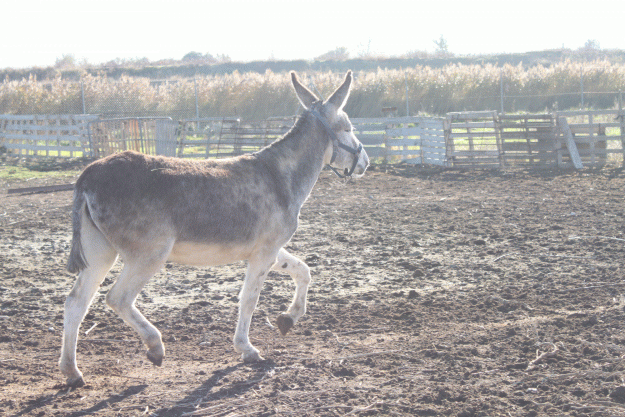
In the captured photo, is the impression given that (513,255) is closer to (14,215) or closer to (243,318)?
(243,318)

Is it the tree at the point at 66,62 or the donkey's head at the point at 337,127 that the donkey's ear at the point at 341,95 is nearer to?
the donkey's head at the point at 337,127

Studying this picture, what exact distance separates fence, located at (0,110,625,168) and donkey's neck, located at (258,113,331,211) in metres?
13.8

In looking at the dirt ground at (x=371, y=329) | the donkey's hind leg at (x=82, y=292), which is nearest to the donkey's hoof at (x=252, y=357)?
the dirt ground at (x=371, y=329)

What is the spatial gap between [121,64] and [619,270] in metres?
56.4

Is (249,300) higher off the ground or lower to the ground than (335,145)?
lower

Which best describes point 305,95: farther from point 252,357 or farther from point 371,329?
point 252,357

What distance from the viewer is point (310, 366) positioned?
4.80 metres

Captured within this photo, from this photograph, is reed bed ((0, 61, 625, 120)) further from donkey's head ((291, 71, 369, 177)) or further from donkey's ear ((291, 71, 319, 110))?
donkey's head ((291, 71, 369, 177))

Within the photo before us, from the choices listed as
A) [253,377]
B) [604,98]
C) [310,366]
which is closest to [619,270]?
[310,366]

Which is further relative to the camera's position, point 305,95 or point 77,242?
point 305,95

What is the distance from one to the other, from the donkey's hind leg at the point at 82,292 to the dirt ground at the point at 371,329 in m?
0.19

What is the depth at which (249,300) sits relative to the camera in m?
5.07

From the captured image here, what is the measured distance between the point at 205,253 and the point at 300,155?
4.66ft

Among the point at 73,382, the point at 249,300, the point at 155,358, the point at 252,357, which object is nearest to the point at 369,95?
the point at 249,300
